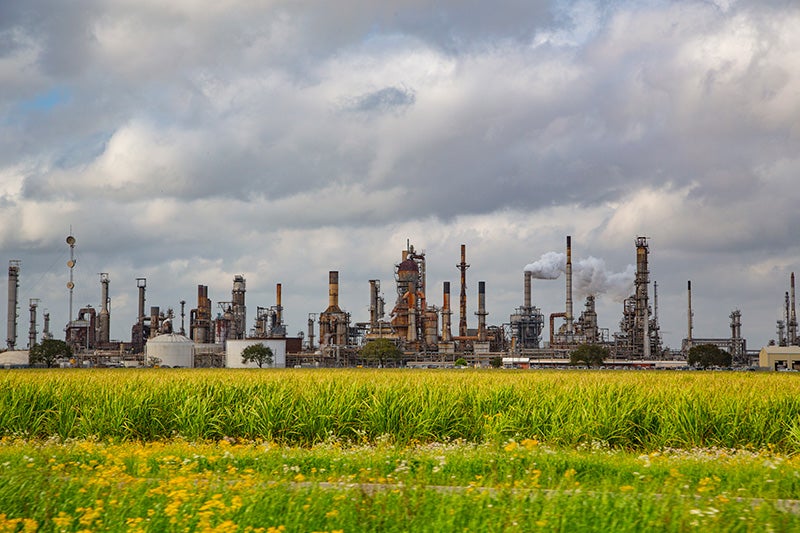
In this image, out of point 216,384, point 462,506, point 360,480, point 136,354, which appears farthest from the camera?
point 136,354

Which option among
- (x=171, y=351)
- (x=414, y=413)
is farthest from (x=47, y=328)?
(x=414, y=413)

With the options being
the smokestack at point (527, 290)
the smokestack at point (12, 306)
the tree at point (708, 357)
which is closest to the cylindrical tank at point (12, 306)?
the smokestack at point (12, 306)

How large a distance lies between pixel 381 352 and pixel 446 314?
18.1 metres

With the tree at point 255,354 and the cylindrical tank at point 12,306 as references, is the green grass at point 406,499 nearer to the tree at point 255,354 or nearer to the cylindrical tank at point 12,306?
the tree at point 255,354

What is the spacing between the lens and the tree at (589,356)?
4097 inches

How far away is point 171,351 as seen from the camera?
105938mm

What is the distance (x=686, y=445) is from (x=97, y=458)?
41.2ft

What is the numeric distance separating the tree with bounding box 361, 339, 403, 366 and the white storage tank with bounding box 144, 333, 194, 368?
24.0 metres

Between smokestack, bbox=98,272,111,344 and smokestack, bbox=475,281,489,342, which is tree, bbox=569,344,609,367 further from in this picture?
smokestack, bbox=98,272,111,344

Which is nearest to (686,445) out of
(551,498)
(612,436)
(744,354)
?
(612,436)

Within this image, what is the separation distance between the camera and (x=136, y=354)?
389ft

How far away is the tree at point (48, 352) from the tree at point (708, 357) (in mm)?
90674

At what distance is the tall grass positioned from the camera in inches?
714

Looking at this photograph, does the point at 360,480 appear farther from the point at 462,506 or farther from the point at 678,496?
the point at 678,496
